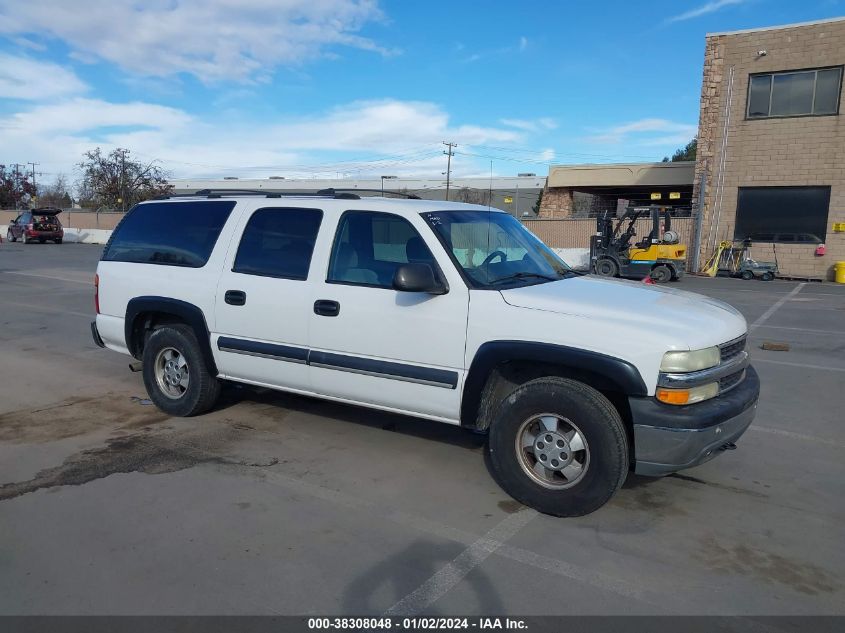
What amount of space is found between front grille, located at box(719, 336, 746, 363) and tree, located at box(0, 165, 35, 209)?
73.4 meters

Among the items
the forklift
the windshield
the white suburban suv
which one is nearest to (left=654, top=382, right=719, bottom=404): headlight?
the white suburban suv

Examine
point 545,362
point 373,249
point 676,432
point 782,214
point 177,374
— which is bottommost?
point 177,374

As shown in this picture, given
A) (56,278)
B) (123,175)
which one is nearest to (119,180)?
(123,175)

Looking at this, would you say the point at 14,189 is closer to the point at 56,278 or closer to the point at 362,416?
the point at 56,278

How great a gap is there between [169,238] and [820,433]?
5.96 metres

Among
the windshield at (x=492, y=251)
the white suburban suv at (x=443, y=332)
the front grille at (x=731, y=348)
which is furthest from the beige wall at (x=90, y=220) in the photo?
the front grille at (x=731, y=348)

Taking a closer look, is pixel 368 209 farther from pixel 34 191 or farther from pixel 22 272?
pixel 34 191

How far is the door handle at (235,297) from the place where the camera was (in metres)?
5.32

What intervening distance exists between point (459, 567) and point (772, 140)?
1005 inches

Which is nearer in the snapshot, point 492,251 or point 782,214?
point 492,251

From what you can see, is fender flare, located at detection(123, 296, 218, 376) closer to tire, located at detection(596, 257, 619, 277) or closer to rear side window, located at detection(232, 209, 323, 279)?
rear side window, located at detection(232, 209, 323, 279)

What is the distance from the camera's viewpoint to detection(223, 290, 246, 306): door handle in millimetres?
5316

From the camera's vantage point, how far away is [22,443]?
5.25 meters

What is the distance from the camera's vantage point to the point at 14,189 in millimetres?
65062
